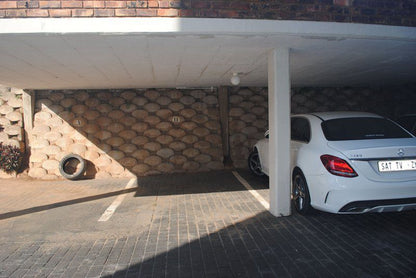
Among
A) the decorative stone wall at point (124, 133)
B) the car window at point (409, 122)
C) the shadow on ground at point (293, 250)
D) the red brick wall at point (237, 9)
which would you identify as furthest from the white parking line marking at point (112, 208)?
the car window at point (409, 122)

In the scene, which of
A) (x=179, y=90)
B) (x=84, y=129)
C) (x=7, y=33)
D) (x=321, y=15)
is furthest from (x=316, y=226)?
(x=84, y=129)

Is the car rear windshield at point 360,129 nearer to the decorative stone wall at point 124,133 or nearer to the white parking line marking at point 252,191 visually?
the white parking line marking at point 252,191

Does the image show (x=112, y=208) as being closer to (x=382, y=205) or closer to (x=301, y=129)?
(x=301, y=129)

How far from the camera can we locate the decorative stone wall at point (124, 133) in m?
8.47

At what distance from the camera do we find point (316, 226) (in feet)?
13.4

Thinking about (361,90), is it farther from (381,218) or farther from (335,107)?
(381,218)

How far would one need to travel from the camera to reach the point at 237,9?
12.5ft

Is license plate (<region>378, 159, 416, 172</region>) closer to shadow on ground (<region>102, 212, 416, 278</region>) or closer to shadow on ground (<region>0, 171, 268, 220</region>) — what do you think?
shadow on ground (<region>102, 212, 416, 278</region>)

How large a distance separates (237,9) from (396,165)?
2829 millimetres

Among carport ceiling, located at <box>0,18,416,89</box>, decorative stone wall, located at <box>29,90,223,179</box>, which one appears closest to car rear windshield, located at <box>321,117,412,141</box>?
carport ceiling, located at <box>0,18,416,89</box>

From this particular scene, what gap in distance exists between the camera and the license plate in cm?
357

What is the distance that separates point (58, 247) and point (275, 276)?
8.80 feet

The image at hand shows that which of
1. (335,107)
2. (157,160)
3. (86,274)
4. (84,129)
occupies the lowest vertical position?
(86,274)

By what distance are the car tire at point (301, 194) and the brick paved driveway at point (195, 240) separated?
153 mm
